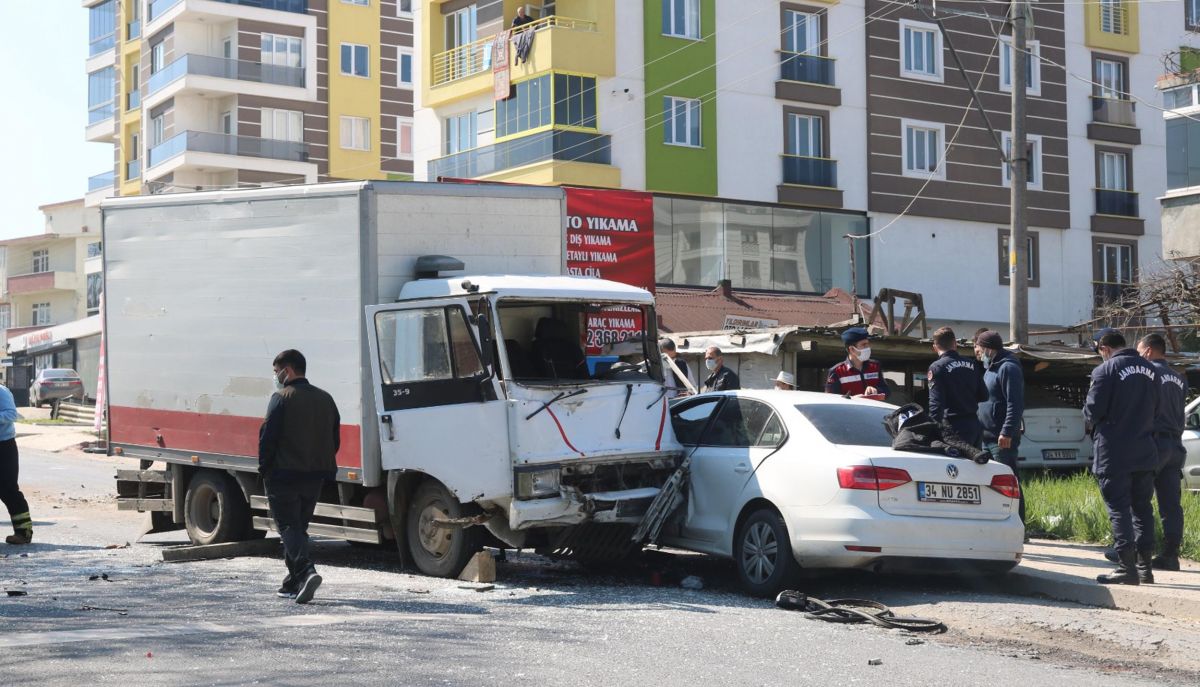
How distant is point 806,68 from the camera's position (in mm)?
39062

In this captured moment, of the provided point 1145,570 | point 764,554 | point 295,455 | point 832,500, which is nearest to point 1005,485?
point 1145,570

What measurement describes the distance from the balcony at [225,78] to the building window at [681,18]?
24.5 m

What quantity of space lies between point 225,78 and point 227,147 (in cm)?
260

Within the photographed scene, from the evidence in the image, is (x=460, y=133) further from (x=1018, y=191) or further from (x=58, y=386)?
(x=1018, y=191)

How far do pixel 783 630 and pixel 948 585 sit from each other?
2.62 m

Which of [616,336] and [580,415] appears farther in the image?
[616,336]

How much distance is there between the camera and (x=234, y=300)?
42.6ft

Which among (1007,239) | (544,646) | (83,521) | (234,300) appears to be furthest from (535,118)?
(544,646)

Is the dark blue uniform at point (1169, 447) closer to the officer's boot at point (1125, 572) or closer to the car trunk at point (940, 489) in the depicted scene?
the officer's boot at point (1125, 572)

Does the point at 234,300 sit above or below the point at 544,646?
above

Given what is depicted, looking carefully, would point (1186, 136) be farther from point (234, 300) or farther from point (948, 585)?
point (234, 300)

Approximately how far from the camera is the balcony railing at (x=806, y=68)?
1521 inches

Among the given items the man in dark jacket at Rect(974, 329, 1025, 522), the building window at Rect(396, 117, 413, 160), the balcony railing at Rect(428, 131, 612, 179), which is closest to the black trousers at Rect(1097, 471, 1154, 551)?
the man in dark jacket at Rect(974, 329, 1025, 522)

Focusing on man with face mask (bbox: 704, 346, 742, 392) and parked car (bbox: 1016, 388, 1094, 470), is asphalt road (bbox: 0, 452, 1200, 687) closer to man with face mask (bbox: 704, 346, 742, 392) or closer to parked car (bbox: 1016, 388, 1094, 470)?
man with face mask (bbox: 704, 346, 742, 392)
